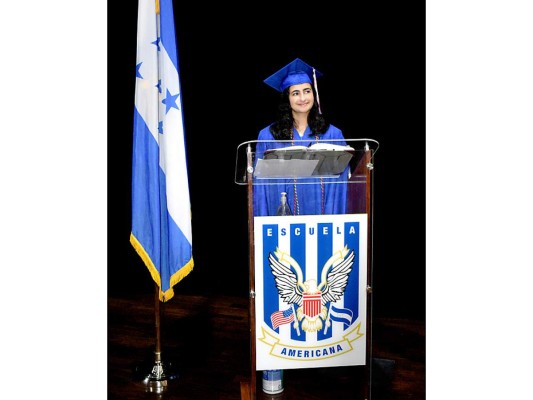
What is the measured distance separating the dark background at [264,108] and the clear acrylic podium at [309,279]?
1.76 metres

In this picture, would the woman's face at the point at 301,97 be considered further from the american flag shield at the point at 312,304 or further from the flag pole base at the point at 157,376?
the flag pole base at the point at 157,376

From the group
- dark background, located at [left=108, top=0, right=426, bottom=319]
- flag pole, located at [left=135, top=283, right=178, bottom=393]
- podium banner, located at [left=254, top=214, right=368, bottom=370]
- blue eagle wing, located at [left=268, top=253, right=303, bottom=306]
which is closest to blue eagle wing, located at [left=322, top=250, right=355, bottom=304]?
podium banner, located at [left=254, top=214, right=368, bottom=370]

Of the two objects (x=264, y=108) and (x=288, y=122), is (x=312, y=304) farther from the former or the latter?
(x=264, y=108)

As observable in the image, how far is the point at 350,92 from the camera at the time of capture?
3656 millimetres

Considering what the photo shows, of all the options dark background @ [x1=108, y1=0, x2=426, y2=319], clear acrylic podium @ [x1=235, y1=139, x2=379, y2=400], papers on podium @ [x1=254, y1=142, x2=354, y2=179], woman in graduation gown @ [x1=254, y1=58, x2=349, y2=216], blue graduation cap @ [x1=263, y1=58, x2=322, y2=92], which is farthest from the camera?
dark background @ [x1=108, y1=0, x2=426, y2=319]

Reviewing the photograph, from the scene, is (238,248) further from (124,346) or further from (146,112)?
(146,112)

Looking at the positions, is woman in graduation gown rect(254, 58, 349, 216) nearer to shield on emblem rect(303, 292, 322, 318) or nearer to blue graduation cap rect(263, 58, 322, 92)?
blue graduation cap rect(263, 58, 322, 92)

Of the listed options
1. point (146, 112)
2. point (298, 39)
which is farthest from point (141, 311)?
point (298, 39)

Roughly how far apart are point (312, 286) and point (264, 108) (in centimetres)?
228

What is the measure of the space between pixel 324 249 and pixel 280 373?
745 millimetres

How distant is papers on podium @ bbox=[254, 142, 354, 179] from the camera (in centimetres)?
178

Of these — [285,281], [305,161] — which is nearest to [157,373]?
[285,281]

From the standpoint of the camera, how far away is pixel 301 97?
2.51 m

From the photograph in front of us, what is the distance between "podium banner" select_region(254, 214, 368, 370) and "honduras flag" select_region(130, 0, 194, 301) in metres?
0.74
